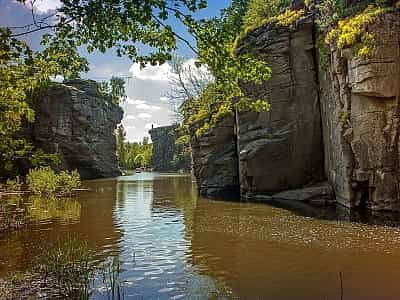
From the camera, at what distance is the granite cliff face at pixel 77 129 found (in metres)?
44.1

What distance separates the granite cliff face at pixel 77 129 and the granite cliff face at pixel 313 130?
19.3 meters

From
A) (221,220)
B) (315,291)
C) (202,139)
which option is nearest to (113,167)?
(202,139)

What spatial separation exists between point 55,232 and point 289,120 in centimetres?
1375

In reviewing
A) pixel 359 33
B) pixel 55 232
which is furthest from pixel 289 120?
pixel 55 232

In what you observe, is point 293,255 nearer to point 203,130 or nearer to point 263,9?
point 203,130

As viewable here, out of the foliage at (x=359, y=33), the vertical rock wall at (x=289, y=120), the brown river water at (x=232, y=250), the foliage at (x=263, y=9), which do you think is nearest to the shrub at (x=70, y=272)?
the brown river water at (x=232, y=250)

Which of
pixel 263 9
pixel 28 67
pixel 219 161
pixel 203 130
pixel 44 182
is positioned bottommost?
pixel 44 182

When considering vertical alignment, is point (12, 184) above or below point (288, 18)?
below

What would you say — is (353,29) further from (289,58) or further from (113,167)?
(113,167)

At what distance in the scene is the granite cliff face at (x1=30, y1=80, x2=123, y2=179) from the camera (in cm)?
4412

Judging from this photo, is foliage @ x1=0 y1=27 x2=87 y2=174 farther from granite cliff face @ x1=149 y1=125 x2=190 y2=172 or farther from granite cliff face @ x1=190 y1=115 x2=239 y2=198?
granite cliff face @ x1=149 y1=125 x2=190 y2=172

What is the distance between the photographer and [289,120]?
73.9 ft

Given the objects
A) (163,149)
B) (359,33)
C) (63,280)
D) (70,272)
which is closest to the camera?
(63,280)

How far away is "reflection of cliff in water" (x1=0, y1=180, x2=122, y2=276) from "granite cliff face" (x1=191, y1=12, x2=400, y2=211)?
8121 millimetres
